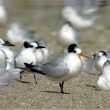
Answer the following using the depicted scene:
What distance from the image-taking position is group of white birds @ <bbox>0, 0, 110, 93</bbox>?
10.0 meters

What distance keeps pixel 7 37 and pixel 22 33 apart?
0.58 meters

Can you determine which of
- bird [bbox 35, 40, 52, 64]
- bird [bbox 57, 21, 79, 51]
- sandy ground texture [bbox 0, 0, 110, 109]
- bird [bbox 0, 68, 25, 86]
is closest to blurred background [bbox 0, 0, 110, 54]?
bird [bbox 57, 21, 79, 51]

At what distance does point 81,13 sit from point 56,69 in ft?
37.2

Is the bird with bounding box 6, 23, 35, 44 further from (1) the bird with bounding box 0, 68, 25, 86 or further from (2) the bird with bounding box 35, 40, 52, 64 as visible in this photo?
(1) the bird with bounding box 0, 68, 25, 86

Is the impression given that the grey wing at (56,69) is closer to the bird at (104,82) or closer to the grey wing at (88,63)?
the bird at (104,82)

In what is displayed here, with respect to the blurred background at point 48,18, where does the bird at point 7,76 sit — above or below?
below

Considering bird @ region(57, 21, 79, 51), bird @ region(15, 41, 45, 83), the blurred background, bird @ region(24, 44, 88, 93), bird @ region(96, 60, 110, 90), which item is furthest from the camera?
the blurred background

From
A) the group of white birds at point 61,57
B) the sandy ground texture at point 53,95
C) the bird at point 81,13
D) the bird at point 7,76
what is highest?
the bird at point 81,13

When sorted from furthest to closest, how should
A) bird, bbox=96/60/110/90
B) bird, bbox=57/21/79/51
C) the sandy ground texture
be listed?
1. bird, bbox=57/21/79/51
2. bird, bbox=96/60/110/90
3. the sandy ground texture

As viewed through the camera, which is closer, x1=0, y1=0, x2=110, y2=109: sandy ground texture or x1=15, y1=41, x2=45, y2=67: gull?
x1=0, y1=0, x2=110, y2=109: sandy ground texture

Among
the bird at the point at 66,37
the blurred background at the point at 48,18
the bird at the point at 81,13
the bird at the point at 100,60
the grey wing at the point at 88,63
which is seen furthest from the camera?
the blurred background at the point at 48,18

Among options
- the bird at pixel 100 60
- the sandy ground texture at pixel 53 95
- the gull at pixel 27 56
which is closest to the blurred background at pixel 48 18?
the bird at pixel 100 60

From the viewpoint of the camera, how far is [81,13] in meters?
21.2

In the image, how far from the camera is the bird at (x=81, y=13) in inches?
811
